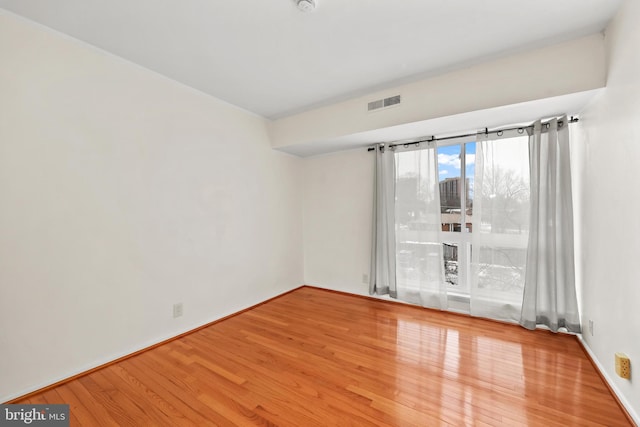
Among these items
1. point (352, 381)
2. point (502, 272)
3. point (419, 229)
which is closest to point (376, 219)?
point (419, 229)

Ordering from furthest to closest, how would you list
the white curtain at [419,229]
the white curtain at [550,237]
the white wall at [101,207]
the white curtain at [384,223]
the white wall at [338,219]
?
the white wall at [338,219] → the white curtain at [384,223] → the white curtain at [419,229] → the white curtain at [550,237] → the white wall at [101,207]

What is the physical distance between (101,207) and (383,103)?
2786 millimetres

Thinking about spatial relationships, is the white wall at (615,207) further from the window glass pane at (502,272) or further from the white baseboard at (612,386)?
the window glass pane at (502,272)

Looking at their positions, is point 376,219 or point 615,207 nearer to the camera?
point 615,207

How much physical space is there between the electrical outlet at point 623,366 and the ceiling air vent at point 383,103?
2.53 metres

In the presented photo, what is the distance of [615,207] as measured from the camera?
5.53 ft

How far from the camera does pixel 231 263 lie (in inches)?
123

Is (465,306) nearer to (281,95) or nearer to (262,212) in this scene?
(262,212)

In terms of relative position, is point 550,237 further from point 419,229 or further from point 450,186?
point 419,229

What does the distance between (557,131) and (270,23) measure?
2.79 meters

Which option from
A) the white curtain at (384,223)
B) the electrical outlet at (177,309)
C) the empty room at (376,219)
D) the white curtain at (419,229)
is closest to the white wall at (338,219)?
the white curtain at (384,223)

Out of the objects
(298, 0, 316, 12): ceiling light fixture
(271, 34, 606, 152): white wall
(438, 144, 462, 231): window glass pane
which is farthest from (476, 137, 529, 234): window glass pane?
(298, 0, 316, 12): ceiling light fixture

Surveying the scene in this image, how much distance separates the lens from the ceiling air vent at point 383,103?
2.67 m

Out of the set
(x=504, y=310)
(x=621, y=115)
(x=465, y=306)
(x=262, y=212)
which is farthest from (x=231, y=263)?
(x=621, y=115)
